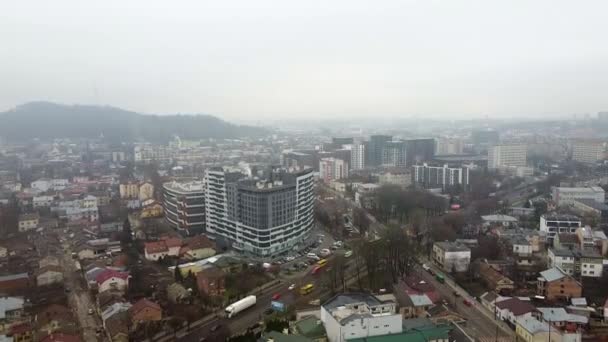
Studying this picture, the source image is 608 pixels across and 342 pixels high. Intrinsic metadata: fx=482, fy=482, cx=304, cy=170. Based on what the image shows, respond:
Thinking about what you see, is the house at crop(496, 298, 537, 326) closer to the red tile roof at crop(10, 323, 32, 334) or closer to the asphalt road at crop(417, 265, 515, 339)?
the asphalt road at crop(417, 265, 515, 339)

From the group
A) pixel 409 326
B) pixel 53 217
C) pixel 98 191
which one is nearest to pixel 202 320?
pixel 409 326

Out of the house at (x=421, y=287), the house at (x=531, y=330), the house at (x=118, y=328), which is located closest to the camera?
the house at (x=531, y=330)

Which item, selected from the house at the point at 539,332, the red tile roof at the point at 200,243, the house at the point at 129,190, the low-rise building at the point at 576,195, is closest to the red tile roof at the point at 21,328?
the red tile roof at the point at 200,243

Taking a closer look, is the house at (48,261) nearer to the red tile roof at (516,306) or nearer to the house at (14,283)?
the house at (14,283)

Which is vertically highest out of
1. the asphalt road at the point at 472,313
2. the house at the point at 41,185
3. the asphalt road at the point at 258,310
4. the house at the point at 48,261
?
the house at the point at 41,185

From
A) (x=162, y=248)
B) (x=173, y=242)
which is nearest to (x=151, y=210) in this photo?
(x=173, y=242)

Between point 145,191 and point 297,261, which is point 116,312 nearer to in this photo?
point 297,261
